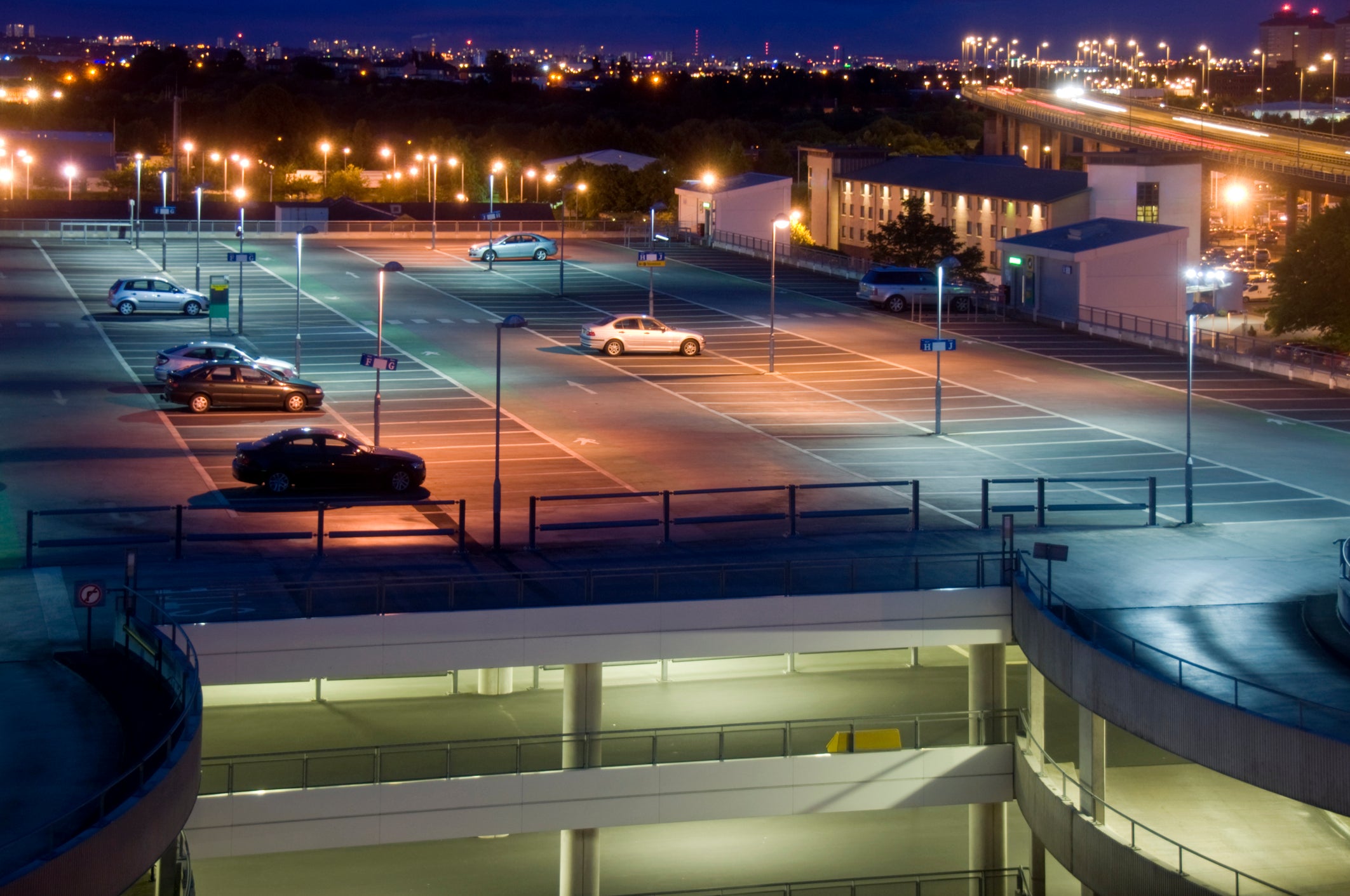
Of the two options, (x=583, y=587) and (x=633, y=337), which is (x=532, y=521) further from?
(x=633, y=337)

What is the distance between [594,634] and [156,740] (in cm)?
731

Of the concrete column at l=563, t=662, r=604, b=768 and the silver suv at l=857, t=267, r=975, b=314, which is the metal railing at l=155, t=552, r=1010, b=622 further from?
the silver suv at l=857, t=267, r=975, b=314

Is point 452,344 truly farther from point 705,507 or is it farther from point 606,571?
point 606,571

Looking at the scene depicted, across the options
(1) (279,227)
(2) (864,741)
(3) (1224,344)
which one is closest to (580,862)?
(2) (864,741)

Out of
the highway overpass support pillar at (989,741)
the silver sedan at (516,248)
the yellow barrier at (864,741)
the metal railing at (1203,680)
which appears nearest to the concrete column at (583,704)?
the yellow barrier at (864,741)

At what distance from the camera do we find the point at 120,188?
123m

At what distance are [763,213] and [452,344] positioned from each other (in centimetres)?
3698

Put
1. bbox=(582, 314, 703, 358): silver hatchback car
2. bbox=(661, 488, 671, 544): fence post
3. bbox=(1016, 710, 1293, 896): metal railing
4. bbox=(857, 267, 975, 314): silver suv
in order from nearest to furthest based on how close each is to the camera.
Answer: bbox=(1016, 710, 1293, 896): metal railing → bbox=(661, 488, 671, 544): fence post → bbox=(582, 314, 703, 358): silver hatchback car → bbox=(857, 267, 975, 314): silver suv

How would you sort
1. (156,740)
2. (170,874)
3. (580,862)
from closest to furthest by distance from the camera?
1. (156,740)
2. (170,874)
3. (580,862)

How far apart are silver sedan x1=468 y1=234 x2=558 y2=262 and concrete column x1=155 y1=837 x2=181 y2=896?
5902 centimetres

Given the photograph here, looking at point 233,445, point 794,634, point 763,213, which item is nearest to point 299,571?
point 794,634

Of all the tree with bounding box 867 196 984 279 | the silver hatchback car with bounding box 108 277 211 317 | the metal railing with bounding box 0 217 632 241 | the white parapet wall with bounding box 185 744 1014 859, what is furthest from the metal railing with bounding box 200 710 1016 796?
the metal railing with bounding box 0 217 632 241

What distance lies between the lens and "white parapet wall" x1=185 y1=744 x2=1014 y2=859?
21.4 m

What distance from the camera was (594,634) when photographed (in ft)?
75.1
